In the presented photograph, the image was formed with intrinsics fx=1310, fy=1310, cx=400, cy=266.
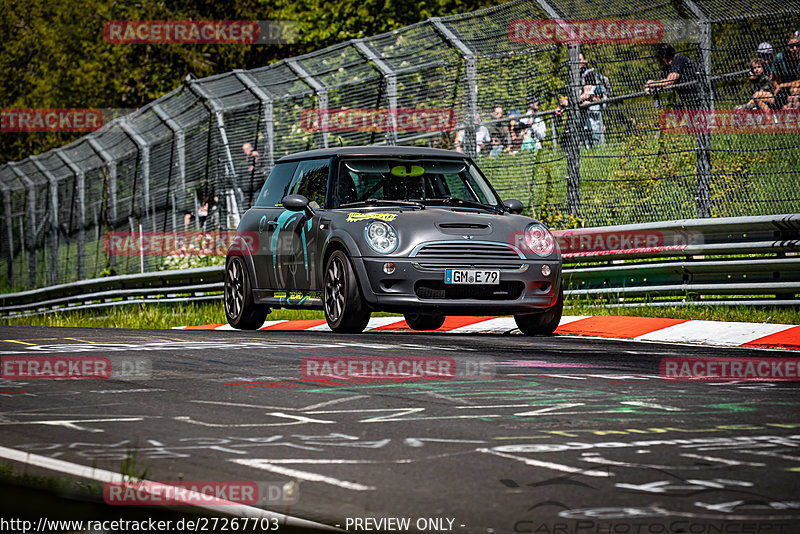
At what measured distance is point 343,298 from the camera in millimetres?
11039

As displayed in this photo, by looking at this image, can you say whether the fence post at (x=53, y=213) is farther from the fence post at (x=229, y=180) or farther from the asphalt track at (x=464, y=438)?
the asphalt track at (x=464, y=438)

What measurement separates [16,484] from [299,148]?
14.9 metres

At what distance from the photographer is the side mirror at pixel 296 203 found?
38.2 ft

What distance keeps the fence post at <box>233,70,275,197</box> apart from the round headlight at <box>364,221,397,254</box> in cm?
801

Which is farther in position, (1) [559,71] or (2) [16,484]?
(1) [559,71]

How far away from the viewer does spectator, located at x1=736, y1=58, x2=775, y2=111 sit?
1256 centimetres

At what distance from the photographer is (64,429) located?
6.09 m

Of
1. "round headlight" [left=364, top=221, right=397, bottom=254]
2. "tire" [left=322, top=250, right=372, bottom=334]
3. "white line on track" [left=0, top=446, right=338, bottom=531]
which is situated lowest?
"white line on track" [left=0, top=446, right=338, bottom=531]

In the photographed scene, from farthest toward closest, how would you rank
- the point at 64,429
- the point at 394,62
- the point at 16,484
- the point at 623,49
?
the point at 394,62
the point at 623,49
the point at 64,429
the point at 16,484

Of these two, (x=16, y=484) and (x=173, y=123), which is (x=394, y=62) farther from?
(x=16, y=484)

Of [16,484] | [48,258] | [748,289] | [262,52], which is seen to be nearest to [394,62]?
[748,289]

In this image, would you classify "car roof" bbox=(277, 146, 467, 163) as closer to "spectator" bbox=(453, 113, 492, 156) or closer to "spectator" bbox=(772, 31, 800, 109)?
"spectator" bbox=(772, 31, 800, 109)

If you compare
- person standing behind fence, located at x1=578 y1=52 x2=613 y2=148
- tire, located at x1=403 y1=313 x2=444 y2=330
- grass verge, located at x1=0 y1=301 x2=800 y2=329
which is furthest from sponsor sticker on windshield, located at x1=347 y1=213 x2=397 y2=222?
person standing behind fence, located at x1=578 y1=52 x2=613 y2=148

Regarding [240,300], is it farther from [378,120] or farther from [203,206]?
[203,206]
